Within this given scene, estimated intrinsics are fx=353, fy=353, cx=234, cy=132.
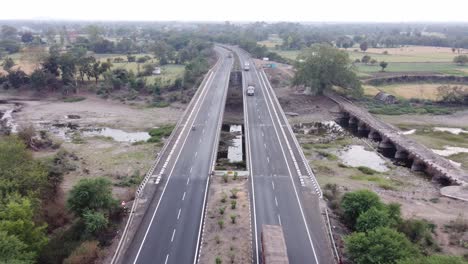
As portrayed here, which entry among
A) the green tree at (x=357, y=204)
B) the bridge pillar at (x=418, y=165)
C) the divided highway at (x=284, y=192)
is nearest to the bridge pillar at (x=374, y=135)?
the bridge pillar at (x=418, y=165)

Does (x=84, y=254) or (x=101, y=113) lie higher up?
(x=84, y=254)

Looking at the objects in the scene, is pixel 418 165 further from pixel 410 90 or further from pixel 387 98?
pixel 410 90

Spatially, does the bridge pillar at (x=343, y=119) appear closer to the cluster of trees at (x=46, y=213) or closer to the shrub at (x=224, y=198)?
the shrub at (x=224, y=198)

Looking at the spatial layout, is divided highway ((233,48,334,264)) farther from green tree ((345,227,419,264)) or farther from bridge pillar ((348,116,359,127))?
bridge pillar ((348,116,359,127))

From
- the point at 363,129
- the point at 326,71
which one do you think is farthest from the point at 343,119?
the point at 326,71

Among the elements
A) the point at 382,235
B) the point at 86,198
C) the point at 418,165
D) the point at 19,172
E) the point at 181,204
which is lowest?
the point at 418,165

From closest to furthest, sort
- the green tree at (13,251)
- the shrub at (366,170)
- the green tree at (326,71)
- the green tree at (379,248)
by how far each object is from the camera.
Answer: the green tree at (13,251) → the green tree at (379,248) → the shrub at (366,170) → the green tree at (326,71)
